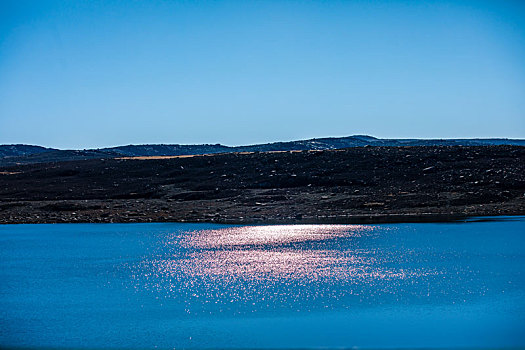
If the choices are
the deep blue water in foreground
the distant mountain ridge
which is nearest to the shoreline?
the deep blue water in foreground

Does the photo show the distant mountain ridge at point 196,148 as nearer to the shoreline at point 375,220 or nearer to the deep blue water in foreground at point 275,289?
the shoreline at point 375,220

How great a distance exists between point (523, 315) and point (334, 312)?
4010 millimetres

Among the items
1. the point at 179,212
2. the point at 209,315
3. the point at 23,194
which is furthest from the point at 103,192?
the point at 209,315

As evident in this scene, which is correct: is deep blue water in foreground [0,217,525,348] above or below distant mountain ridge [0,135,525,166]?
below

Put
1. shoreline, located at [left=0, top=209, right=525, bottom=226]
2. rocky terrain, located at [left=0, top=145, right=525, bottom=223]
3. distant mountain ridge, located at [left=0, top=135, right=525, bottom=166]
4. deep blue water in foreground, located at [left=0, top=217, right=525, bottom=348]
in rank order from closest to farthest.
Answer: deep blue water in foreground, located at [left=0, top=217, right=525, bottom=348] < shoreline, located at [left=0, top=209, right=525, bottom=226] < rocky terrain, located at [left=0, top=145, right=525, bottom=223] < distant mountain ridge, located at [left=0, top=135, right=525, bottom=166]

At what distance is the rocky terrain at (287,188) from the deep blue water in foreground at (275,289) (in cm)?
523

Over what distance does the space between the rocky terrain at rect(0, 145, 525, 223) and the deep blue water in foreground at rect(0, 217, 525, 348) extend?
5.23m

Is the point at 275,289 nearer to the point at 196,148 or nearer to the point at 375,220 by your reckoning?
the point at 375,220

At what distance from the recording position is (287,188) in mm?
38500

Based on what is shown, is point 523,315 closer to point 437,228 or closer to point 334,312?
point 334,312

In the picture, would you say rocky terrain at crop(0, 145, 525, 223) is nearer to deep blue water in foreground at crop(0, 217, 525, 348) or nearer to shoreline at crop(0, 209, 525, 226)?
shoreline at crop(0, 209, 525, 226)

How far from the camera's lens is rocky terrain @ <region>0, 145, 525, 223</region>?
3106cm

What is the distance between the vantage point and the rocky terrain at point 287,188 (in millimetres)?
31062

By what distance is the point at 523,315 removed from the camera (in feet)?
40.7
